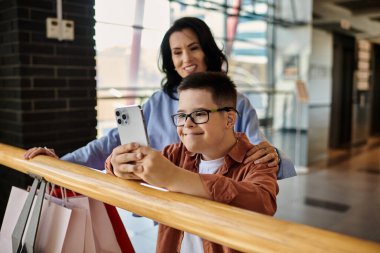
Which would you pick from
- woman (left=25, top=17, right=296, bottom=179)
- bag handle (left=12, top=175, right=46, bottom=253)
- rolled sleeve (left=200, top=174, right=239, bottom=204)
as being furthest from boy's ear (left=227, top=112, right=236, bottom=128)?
bag handle (left=12, top=175, right=46, bottom=253)

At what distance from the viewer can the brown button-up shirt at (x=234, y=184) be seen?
2.90 feet

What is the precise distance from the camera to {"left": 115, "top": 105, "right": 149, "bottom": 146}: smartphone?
87cm

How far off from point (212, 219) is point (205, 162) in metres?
0.51

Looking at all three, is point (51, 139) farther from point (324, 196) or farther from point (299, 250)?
point (324, 196)

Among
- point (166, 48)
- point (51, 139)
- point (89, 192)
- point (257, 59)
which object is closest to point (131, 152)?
point (89, 192)

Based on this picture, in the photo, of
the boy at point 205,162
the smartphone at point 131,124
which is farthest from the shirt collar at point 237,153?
the smartphone at point 131,124

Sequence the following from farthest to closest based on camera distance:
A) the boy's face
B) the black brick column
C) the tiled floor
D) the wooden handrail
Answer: the tiled floor, the black brick column, the boy's face, the wooden handrail

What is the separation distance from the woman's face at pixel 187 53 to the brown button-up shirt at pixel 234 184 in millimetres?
456

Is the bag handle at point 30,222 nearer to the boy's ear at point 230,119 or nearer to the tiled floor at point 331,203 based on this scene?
the boy's ear at point 230,119

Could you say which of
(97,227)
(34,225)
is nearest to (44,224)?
(34,225)

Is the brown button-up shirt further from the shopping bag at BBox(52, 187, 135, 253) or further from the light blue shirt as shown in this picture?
the light blue shirt

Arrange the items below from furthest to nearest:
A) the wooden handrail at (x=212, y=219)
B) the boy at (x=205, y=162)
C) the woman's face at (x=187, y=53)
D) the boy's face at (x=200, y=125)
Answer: the woman's face at (x=187, y=53), the boy's face at (x=200, y=125), the boy at (x=205, y=162), the wooden handrail at (x=212, y=219)

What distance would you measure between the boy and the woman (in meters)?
0.43

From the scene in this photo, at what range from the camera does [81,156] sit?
1729 millimetres
